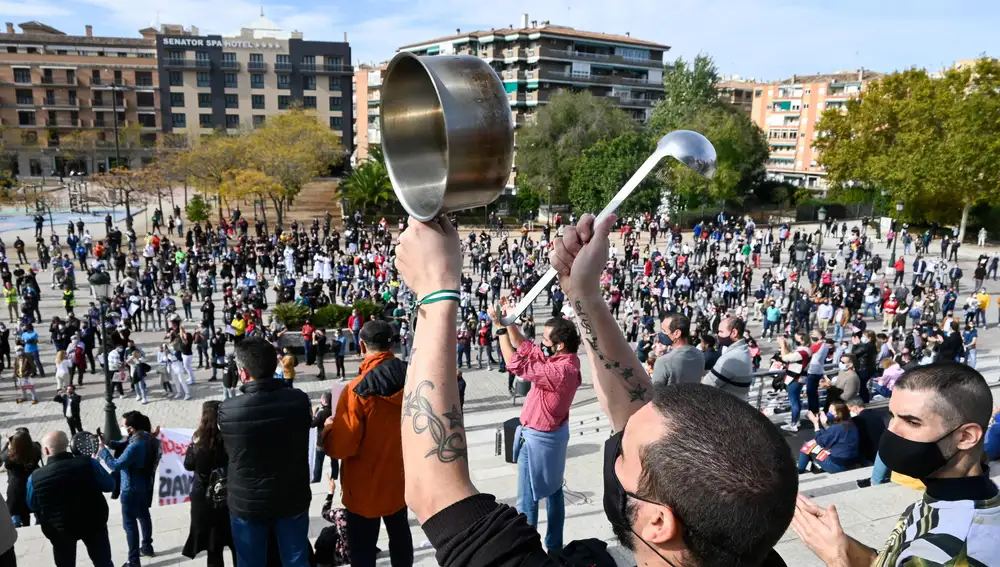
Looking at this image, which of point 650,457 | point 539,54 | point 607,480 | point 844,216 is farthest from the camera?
point 539,54

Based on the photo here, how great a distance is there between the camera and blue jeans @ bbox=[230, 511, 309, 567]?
11.9 ft

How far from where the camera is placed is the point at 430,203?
5.50 ft

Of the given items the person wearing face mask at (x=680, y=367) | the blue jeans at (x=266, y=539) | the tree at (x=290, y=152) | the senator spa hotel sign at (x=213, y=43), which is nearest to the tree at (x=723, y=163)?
the tree at (x=290, y=152)

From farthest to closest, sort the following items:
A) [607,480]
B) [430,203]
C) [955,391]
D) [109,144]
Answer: [109,144] < [955,391] < [430,203] < [607,480]

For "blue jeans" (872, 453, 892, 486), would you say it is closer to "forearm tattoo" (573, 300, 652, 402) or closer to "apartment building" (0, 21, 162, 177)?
"forearm tattoo" (573, 300, 652, 402)

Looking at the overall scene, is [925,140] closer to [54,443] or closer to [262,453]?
[262,453]

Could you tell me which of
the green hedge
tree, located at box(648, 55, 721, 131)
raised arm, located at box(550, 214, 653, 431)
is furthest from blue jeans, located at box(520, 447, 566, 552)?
tree, located at box(648, 55, 721, 131)

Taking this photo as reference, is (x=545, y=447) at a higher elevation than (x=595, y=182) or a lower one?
lower

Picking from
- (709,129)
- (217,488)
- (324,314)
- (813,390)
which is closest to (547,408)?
(217,488)

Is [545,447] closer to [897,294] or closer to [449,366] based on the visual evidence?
[449,366]

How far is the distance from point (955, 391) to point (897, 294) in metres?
20.3

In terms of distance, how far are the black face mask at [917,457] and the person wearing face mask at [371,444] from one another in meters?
2.11

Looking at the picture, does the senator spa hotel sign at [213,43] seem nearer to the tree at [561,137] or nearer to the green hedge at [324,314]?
the tree at [561,137]

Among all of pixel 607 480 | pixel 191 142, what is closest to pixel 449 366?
pixel 607 480
